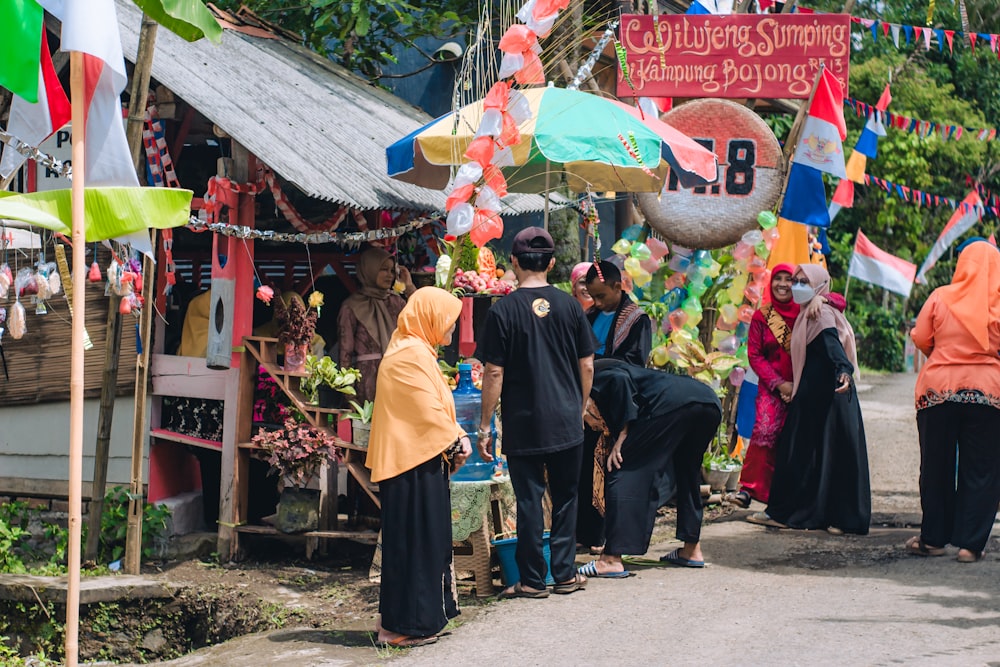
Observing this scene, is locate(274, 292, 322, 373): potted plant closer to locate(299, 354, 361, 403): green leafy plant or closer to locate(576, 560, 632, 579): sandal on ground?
locate(299, 354, 361, 403): green leafy plant

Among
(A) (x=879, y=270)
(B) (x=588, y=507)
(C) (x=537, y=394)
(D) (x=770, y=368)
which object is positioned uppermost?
(A) (x=879, y=270)

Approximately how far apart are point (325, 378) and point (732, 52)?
3888 millimetres

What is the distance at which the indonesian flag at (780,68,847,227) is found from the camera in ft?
31.4

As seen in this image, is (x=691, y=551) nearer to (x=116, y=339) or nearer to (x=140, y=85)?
(x=116, y=339)

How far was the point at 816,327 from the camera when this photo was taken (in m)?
8.24

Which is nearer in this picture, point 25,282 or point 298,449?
point 25,282

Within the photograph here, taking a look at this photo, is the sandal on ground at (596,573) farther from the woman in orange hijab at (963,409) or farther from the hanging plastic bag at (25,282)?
the hanging plastic bag at (25,282)

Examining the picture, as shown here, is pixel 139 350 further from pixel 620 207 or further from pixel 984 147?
pixel 984 147

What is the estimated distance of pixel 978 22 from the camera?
23.0 metres

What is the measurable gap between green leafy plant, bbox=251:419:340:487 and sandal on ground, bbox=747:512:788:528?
3049 mm

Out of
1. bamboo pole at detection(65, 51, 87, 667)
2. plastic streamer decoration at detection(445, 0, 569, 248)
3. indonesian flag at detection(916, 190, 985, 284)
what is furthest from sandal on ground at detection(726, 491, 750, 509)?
indonesian flag at detection(916, 190, 985, 284)

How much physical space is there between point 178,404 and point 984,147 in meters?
20.5

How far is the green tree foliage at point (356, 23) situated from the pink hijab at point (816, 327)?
15.8ft

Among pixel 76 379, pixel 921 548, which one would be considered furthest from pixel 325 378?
pixel 921 548
